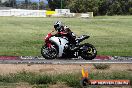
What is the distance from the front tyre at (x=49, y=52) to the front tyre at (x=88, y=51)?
1100 millimetres

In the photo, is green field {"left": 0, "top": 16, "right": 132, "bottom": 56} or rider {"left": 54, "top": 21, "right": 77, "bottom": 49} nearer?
rider {"left": 54, "top": 21, "right": 77, "bottom": 49}

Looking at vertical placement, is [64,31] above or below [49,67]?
above

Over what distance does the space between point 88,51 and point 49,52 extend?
1556mm

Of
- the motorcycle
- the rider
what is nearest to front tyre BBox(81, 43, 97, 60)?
the motorcycle

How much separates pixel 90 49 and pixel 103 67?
2.58 metres

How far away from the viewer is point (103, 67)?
13.0 m

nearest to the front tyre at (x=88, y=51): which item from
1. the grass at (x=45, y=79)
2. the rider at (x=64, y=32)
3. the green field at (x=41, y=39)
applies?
the rider at (x=64, y=32)

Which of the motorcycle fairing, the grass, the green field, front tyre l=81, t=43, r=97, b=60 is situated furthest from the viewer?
the green field

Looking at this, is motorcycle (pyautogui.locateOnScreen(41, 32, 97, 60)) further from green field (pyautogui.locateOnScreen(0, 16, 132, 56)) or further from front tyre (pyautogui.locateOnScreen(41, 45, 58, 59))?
green field (pyautogui.locateOnScreen(0, 16, 132, 56))

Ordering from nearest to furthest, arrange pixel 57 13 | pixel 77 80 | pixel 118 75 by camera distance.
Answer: pixel 77 80, pixel 118 75, pixel 57 13

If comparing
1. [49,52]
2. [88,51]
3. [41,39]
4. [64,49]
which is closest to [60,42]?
[64,49]

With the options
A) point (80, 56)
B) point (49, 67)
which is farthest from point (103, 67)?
point (80, 56)

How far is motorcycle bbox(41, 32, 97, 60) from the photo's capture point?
15500 mm

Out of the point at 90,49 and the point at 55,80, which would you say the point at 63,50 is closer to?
the point at 90,49
